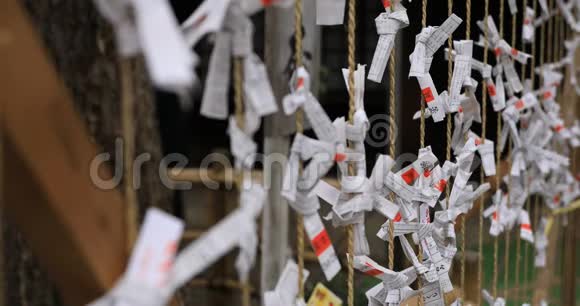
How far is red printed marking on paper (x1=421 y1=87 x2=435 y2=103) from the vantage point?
38.9 inches

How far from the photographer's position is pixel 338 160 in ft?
2.59

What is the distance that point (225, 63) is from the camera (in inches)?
23.2

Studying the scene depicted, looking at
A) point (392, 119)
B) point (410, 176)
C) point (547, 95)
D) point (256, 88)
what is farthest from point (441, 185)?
point (547, 95)

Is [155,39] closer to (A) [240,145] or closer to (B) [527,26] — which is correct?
(A) [240,145]

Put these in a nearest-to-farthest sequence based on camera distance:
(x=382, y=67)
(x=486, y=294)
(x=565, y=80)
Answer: (x=382, y=67)
(x=486, y=294)
(x=565, y=80)

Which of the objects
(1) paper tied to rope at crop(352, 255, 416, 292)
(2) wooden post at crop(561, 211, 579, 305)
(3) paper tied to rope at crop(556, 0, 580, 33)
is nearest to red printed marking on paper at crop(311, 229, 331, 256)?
(1) paper tied to rope at crop(352, 255, 416, 292)

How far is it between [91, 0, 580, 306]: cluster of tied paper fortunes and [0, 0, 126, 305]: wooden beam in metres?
0.03

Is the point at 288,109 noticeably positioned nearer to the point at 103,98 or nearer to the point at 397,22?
the point at 103,98

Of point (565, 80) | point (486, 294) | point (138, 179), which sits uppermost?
point (138, 179)

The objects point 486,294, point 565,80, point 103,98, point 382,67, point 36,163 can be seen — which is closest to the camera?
point 36,163

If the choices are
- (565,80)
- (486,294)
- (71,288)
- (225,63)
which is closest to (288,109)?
(225,63)

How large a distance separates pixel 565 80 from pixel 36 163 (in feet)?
5.85

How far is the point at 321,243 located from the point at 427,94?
33 cm

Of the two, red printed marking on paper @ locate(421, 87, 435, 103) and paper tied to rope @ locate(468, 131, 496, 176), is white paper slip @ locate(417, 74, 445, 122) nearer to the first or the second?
red printed marking on paper @ locate(421, 87, 435, 103)
